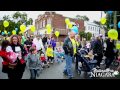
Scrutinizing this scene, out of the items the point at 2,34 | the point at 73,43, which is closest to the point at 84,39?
the point at 73,43

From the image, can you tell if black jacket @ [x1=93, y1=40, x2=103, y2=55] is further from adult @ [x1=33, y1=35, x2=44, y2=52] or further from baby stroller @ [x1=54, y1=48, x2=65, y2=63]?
adult @ [x1=33, y1=35, x2=44, y2=52]

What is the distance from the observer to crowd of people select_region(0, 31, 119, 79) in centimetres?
676

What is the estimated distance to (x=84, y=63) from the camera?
8906 mm

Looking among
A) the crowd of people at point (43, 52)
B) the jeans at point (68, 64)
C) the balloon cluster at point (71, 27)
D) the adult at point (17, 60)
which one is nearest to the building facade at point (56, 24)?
the balloon cluster at point (71, 27)

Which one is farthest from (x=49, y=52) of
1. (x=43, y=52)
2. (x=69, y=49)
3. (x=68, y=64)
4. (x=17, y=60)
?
(x=17, y=60)

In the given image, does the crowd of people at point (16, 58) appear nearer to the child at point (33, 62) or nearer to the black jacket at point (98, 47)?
the child at point (33, 62)

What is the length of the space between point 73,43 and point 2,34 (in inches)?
108

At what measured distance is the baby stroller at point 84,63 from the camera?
8.68m

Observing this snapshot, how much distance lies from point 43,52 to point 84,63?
2.39m

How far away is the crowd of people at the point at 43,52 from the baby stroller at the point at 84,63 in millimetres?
111

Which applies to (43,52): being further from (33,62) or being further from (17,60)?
(17,60)
